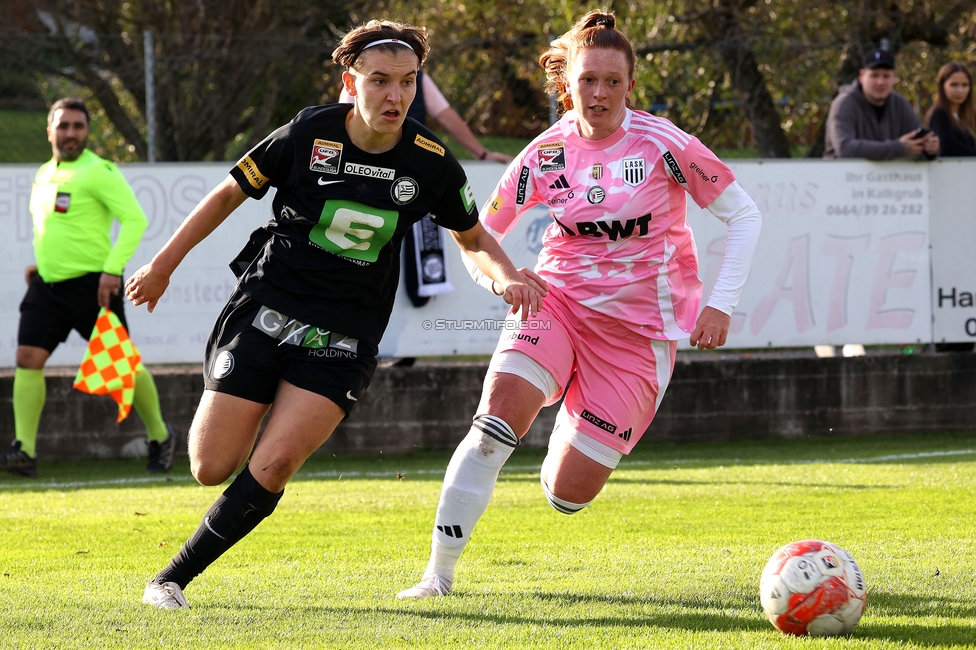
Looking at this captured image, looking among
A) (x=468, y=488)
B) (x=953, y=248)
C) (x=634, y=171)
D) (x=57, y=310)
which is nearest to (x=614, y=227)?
(x=634, y=171)

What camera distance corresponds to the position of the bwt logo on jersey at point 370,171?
15.4 feet

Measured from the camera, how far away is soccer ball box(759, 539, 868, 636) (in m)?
4.11

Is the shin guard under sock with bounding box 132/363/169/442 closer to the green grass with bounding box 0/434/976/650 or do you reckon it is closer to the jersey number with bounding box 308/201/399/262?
the green grass with bounding box 0/434/976/650

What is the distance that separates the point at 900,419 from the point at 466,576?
6806mm

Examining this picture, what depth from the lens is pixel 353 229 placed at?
4.72 m

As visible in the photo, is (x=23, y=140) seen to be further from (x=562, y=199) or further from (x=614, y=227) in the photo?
(x=614, y=227)

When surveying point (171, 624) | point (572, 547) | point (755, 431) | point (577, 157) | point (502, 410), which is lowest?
point (755, 431)

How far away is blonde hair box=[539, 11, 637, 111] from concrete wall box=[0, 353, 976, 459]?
16.6 feet

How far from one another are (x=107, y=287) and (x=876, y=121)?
256 inches

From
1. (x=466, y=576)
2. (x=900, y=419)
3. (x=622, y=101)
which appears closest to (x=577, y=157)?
(x=622, y=101)

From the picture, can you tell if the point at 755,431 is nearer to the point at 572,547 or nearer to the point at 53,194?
the point at 572,547

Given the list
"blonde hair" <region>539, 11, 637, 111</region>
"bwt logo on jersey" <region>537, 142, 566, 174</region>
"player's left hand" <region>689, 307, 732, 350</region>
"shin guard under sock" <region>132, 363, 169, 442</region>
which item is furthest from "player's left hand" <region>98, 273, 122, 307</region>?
"player's left hand" <region>689, 307, 732, 350</region>

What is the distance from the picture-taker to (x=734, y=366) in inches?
424

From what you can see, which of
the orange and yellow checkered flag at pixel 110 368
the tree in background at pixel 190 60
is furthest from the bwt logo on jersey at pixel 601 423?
the tree in background at pixel 190 60
